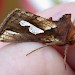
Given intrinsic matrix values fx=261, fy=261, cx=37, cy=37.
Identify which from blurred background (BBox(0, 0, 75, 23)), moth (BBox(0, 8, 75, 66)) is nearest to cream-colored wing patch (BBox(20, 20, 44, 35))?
moth (BBox(0, 8, 75, 66))

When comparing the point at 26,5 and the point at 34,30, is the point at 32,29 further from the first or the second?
the point at 26,5

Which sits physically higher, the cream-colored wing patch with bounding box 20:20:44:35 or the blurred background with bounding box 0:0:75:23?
Answer: the blurred background with bounding box 0:0:75:23

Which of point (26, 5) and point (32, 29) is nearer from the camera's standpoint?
point (32, 29)

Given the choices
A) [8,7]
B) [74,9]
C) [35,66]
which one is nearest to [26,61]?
[35,66]

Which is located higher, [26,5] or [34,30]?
[26,5]

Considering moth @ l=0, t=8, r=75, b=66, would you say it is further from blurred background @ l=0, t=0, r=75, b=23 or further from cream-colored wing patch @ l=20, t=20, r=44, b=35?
blurred background @ l=0, t=0, r=75, b=23

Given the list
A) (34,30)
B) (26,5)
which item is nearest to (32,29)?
(34,30)

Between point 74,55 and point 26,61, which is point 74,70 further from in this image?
point 26,61

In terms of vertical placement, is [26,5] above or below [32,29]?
above
